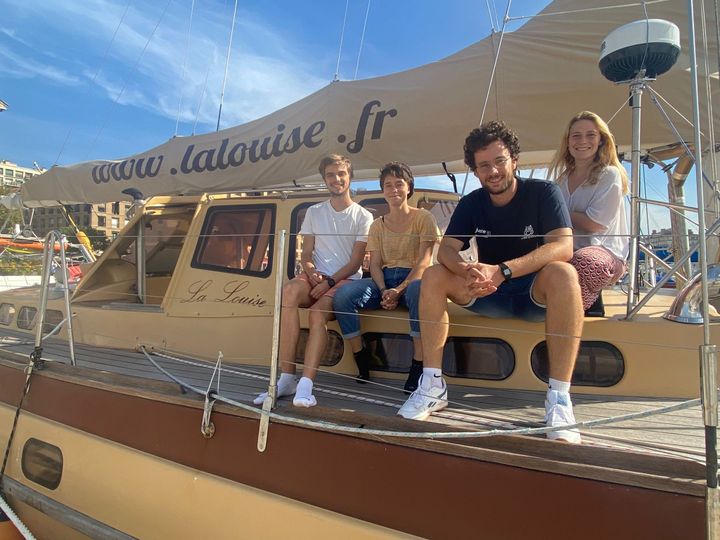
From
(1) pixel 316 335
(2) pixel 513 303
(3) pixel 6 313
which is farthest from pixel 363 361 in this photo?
(3) pixel 6 313

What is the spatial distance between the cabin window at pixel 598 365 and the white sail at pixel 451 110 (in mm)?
2001

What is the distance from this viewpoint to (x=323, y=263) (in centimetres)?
330

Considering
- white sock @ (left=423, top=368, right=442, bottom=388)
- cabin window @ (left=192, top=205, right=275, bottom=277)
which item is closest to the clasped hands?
white sock @ (left=423, top=368, right=442, bottom=388)

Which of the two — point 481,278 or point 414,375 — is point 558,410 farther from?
point 414,375

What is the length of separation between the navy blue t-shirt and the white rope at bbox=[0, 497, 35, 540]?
9.83ft

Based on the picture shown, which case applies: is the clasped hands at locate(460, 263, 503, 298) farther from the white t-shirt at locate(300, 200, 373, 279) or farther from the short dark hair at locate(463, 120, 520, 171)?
the white t-shirt at locate(300, 200, 373, 279)

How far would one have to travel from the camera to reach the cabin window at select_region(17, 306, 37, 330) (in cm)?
483

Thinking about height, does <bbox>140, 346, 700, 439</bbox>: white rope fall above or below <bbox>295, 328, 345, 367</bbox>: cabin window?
below

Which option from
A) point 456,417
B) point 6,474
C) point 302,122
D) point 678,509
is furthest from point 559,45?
point 6,474

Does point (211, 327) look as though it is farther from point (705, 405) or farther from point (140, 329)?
point (705, 405)

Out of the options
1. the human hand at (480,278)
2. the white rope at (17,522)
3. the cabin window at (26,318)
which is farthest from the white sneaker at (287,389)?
the cabin window at (26,318)

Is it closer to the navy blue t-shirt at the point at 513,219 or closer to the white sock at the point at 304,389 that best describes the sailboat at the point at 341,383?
the white sock at the point at 304,389

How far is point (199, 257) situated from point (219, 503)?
227cm

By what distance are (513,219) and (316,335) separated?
1.24m
